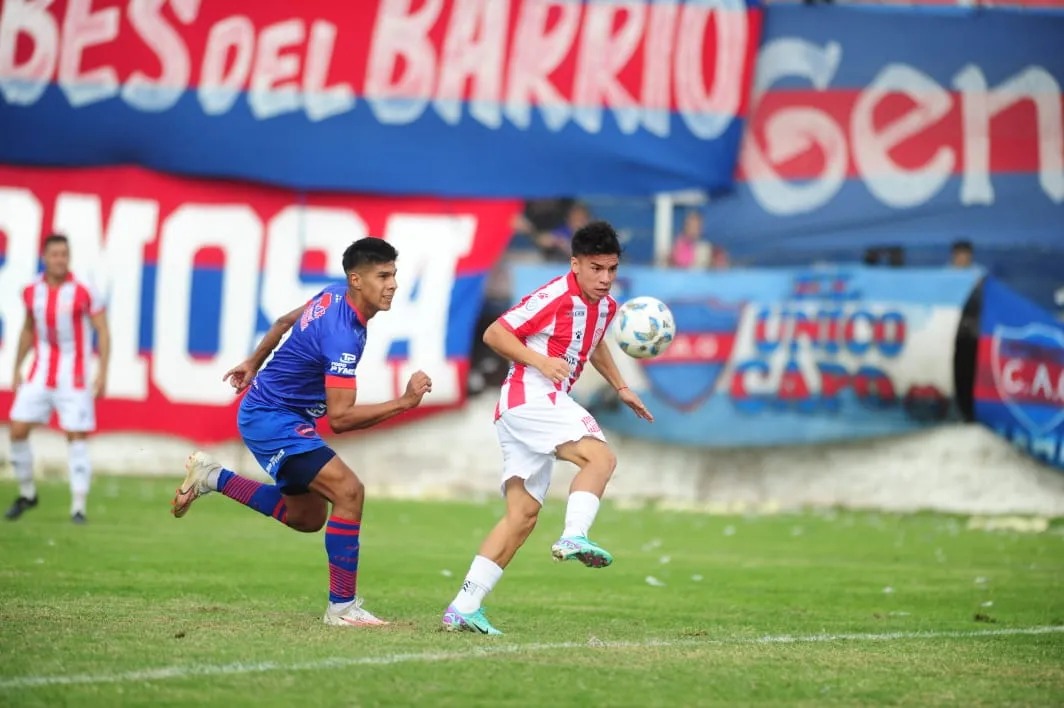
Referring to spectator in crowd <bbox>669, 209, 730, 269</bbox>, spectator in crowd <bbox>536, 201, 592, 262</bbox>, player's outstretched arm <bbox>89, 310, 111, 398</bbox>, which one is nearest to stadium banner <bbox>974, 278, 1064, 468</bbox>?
spectator in crowd <bbox>669, 209, 730, 269</bbox>

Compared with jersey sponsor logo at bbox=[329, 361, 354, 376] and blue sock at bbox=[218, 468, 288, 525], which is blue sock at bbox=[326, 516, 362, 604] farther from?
jersey sponsor logo at bbox=[329, 361, 354, 376]

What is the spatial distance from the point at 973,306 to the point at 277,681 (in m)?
13.4

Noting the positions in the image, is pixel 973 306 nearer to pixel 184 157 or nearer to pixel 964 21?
pixel 964 21

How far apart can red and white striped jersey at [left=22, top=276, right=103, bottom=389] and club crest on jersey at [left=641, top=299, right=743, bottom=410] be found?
662 cm

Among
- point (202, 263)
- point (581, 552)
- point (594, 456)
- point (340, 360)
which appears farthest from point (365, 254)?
point (202, 263)

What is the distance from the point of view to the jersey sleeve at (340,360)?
874cm

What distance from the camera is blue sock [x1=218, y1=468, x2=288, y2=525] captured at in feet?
31.4

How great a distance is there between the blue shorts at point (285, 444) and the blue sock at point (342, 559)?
31cm

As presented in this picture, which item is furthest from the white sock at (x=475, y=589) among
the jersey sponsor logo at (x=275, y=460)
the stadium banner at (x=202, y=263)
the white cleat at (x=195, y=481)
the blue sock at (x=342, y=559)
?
the stadium banner at (x=202, y=263)

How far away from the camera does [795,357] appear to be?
19.3 meters

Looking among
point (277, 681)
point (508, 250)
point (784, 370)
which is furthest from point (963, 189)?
point (277, 681)

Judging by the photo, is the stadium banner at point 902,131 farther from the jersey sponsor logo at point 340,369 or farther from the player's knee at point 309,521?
the jersey sponsor logo at point 340,369

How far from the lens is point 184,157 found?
819 inches

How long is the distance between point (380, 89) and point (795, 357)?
613cm
